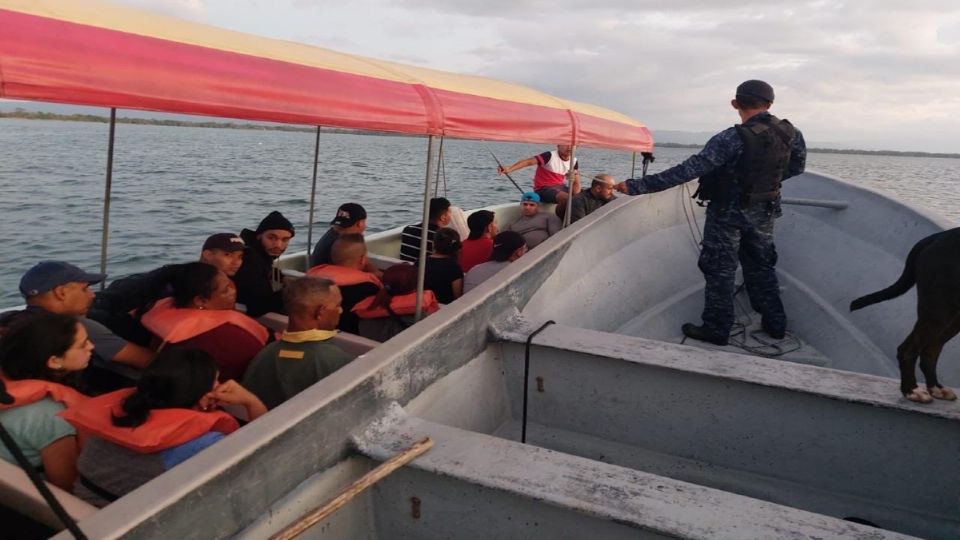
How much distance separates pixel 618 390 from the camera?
296 cm

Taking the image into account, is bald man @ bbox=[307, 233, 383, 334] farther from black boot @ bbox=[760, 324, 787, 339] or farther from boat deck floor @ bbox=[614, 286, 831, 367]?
black boot @ bbox=[760, 324, 787, 339]

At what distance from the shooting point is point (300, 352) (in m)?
2.54

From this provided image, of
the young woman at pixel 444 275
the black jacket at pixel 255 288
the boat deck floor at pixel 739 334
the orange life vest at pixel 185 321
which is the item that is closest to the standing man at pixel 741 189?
the boat deck floor at pixel 739 334

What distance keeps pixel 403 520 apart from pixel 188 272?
143 cm

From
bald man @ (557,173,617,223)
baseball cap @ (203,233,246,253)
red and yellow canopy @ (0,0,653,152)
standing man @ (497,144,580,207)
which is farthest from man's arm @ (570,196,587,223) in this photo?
baseball cap @ (203,233,246,253)

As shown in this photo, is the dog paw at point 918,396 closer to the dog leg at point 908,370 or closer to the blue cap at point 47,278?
the dog leg at point 908,370

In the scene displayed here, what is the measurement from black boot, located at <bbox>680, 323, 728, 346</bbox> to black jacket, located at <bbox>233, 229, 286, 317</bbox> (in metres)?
3.07

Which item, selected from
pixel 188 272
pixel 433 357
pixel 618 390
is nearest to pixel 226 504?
pixel 433 357

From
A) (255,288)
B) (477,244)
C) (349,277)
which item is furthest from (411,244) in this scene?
(255,288)

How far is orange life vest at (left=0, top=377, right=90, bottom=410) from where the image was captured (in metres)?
2.01

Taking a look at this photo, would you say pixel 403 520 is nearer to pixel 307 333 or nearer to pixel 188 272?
pixel 307 333

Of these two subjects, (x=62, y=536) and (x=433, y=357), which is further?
(x=433, y=357)

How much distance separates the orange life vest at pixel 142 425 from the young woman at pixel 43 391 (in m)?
0.15

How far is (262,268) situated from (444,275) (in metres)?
1.12
